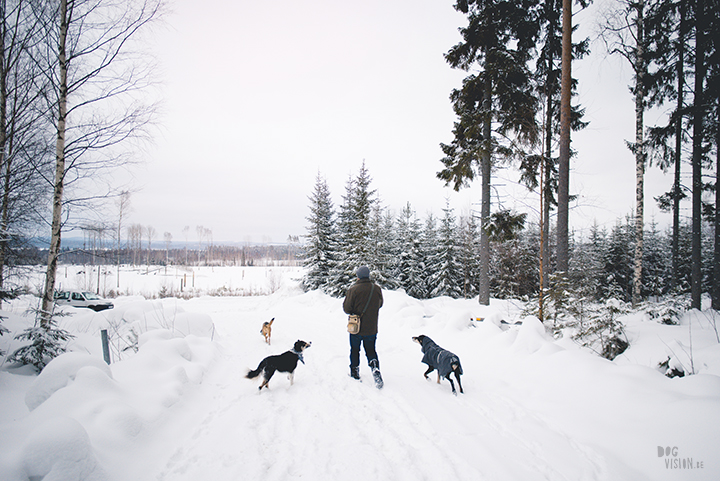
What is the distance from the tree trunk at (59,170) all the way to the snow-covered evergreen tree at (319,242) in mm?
15301

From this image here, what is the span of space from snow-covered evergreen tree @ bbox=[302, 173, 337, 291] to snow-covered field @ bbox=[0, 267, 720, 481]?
15.0 meters

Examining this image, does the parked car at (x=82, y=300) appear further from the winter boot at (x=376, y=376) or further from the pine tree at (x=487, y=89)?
the pine tree at (x=487, y=89)

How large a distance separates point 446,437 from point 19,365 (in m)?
6.16

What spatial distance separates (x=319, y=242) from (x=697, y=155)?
18697mm

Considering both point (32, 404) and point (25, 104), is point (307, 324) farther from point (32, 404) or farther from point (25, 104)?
point (25, 104)

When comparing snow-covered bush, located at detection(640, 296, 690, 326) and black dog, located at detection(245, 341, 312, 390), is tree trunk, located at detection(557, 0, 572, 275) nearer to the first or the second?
snow-covered bush, located at detection(640, 296, 690, 326)

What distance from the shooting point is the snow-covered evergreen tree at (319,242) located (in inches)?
802

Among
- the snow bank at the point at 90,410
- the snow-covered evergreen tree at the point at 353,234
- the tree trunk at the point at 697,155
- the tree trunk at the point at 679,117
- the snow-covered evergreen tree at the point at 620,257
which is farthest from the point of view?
the snow-covered evergreen tree at the point at 620,257

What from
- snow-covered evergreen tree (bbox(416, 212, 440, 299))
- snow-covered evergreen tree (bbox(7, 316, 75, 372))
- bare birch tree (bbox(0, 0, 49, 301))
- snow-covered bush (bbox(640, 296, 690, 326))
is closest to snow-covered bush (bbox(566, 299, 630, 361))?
snow-covered bush (bbox(640, 296, 690, 326))

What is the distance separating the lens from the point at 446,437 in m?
2.94

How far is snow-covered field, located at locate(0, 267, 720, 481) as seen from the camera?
7.80 ft

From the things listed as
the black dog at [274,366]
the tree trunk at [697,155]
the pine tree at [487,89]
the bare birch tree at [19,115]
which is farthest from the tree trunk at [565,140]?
the bare birch tree at [19,115]

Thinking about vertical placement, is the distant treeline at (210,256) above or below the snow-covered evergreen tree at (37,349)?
below

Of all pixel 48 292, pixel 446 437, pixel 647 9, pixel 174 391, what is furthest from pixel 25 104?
pixel 647 9
